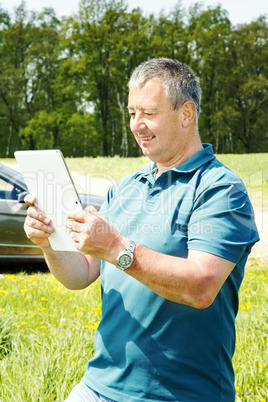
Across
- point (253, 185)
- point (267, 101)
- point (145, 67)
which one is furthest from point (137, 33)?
point (145, 67)

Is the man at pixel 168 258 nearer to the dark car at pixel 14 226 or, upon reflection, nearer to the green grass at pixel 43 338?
the green grass at pixel 43 338

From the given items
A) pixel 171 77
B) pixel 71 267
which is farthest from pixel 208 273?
pixel 171 77

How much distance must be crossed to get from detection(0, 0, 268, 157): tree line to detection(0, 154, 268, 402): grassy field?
110 ft

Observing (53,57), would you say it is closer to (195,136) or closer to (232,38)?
(232,38)

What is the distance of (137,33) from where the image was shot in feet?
124

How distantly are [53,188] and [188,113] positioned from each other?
24.2 inches

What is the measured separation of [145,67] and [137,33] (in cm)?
3854

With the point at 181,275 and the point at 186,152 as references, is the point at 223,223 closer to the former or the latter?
the point at 181,275

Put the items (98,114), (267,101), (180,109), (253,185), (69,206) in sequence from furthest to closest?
1. (98,114)
2. (267,101)
3. (253,185)
4. (180,109)
5. (69,206)

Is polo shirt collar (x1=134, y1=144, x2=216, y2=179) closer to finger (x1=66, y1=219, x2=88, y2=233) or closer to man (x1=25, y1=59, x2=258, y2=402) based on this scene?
man (x1=25, y1=59, x2=258, y2=402)

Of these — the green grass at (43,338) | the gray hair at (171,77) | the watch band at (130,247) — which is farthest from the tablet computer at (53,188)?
the green grass at (43,338)

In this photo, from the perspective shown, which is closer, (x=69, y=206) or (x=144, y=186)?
(x=69, y=206)

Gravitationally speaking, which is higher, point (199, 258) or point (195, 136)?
point (195, 136)

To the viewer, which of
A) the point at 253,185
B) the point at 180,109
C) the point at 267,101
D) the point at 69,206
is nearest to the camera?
the point at 69,206
